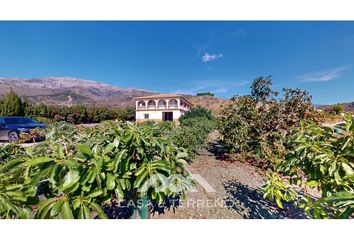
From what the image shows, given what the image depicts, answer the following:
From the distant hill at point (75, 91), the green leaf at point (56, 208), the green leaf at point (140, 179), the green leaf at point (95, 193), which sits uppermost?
the distant hill at point (75, 91)

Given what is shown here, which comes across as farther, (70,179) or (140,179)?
(140,179)

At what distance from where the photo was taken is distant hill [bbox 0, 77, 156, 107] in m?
64.2

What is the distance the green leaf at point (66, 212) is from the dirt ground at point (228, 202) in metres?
1.66

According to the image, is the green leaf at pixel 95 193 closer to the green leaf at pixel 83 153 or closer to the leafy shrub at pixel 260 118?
the green leaf at pixel 83 153

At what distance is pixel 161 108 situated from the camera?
107 feet

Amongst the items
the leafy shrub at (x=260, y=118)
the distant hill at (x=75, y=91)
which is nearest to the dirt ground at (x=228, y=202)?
the leafy shrub at (x=260, y=118)

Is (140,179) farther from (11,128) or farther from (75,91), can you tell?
(75,91)

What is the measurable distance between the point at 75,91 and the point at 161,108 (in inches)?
2564

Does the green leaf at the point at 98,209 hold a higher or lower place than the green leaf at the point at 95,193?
lower

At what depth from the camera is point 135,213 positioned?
155 cm

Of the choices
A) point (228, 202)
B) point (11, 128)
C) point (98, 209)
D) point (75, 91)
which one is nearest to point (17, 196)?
point (98, 209)

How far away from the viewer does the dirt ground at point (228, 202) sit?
2.91 metres

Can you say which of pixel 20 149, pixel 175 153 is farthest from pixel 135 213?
pixel 20 149

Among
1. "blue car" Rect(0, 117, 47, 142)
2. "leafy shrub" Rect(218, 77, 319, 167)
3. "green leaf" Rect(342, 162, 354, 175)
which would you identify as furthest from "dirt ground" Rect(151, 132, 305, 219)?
"blue car" Rect(0, 117, 47, 142)
